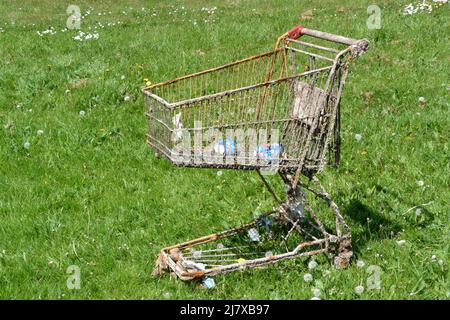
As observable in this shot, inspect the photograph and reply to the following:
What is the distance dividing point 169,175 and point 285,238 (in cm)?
204

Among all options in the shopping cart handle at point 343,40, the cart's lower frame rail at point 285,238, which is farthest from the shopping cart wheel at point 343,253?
the shopping cart handle at point 343,40

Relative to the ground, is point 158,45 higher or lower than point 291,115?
lower

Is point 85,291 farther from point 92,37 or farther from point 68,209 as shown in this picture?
point 92,37

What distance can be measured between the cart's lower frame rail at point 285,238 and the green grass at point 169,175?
16 cm

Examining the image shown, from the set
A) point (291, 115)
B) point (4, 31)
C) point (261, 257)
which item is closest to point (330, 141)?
point (291, 115)

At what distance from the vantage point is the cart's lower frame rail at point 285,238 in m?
5.21

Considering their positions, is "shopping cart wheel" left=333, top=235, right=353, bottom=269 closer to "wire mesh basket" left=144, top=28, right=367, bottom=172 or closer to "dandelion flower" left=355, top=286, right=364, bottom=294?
"dandelion flower" left=355, top=286, right=364, bottom=294

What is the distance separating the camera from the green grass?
211 inches

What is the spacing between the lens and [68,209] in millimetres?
6691

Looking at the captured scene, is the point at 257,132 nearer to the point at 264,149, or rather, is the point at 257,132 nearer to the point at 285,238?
the point at 264,149

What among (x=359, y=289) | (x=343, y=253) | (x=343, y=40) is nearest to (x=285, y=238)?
(x=343, y=253)

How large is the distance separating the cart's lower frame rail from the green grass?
16 centimetres

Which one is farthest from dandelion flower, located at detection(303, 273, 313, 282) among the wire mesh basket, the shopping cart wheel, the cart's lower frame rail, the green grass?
the wire mesh basket
